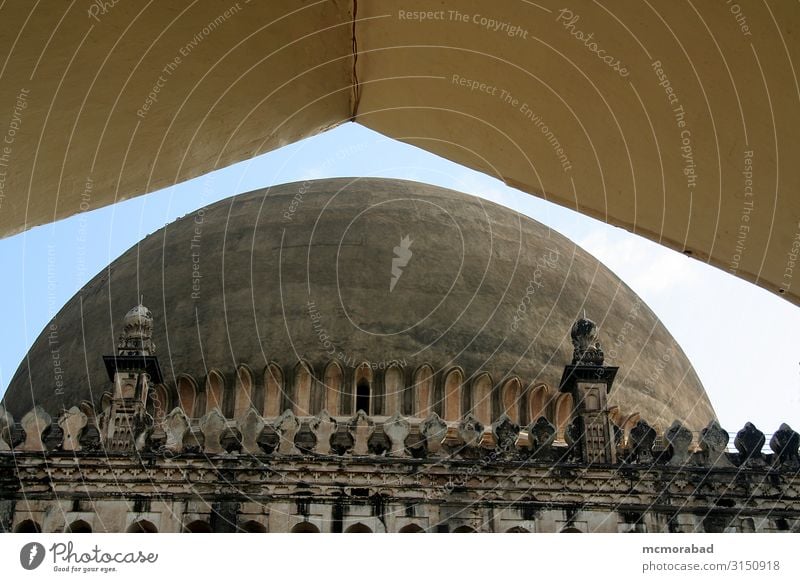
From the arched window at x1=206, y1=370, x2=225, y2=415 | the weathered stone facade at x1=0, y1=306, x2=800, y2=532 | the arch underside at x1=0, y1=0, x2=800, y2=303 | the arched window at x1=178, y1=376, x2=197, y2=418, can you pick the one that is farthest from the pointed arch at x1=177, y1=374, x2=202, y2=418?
the arch underside at x1=0, y1=0, x2=800, y2=303

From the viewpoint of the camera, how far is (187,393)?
20.2m

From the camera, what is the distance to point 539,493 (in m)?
15.7

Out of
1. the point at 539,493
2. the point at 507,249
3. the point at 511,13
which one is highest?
the point at 507,249

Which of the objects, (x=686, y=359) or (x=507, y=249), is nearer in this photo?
(x=507, y=249)

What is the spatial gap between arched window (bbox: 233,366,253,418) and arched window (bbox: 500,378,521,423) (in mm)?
4132

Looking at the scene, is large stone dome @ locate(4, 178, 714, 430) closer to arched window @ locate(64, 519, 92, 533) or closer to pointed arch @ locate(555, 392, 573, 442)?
pointed arch @ locate(555, 392, 573, 442)

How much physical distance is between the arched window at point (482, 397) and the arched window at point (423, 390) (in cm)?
73

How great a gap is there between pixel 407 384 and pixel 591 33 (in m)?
15.4

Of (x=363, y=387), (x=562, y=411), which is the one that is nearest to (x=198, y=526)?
(x=363, y=387)

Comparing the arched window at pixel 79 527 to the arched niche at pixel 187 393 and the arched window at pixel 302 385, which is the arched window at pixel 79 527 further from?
the arched window at pixel 302 385

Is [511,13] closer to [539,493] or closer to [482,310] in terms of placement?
[539,493]

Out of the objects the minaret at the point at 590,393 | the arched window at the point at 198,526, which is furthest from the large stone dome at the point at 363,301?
the arched window at the point at 198,526

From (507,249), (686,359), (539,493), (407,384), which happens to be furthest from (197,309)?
(686,359)

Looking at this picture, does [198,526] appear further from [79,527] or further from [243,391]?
[243,391]
